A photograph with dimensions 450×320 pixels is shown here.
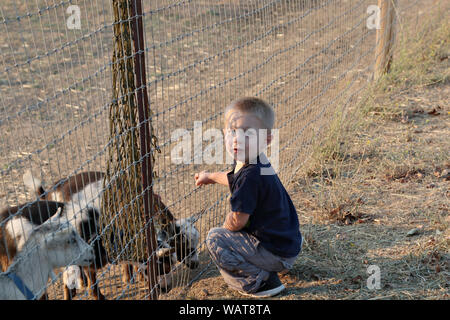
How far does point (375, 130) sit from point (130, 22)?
404 centimetres

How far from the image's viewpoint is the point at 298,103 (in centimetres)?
771

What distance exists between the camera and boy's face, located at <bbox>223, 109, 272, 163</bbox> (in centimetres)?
324

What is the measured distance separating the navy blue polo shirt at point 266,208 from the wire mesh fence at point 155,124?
0.53m

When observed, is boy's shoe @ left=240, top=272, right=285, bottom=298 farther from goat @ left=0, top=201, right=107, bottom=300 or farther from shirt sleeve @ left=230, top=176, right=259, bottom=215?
goat @ left=0, top=201, right=107, bottom=300

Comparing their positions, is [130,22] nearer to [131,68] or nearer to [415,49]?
[131,68]

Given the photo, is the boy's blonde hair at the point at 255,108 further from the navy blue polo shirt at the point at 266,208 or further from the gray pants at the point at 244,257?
the gray pants at the point at 244,257

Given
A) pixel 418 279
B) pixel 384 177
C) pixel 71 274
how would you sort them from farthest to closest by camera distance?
1. pixel 384 177
2. pixel 71 274
3. pixel 418 279

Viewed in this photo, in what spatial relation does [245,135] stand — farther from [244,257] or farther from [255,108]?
[244,257]

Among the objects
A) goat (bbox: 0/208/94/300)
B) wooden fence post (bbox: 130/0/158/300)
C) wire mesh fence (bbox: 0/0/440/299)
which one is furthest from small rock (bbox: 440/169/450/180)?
goat (bbox: 0/208/94/300)

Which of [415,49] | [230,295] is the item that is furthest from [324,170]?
[415,49]

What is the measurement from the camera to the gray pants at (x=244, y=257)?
3.50 meters

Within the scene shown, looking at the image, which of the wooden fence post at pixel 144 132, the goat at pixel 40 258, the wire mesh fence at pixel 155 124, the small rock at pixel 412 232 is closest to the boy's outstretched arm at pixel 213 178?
the wire mesh fence at pixel 155 124

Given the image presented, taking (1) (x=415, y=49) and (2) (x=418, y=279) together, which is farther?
(1) (x=415, y=49)

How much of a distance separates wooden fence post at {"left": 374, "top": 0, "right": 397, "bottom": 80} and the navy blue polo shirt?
480 centimetres
